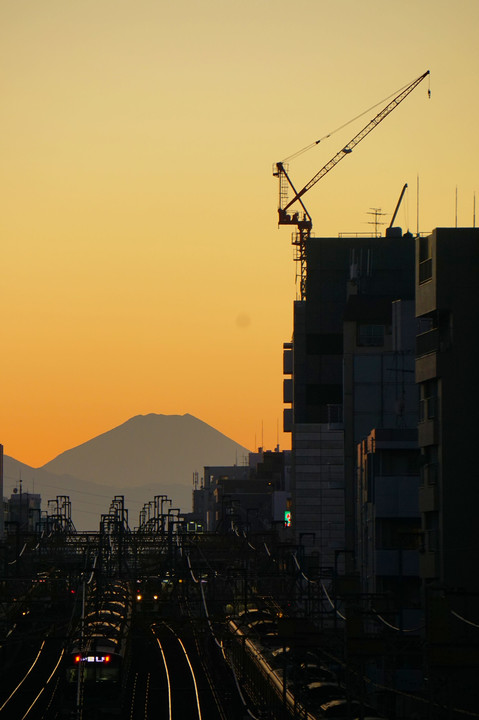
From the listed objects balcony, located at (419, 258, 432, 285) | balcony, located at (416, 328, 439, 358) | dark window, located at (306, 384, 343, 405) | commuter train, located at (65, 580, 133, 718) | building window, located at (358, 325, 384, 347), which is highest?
building window, located at (358, 325, 384, 347)

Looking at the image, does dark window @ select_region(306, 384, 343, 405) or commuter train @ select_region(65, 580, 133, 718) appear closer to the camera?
commuter train @ select_region(65, 580, 133, 718)

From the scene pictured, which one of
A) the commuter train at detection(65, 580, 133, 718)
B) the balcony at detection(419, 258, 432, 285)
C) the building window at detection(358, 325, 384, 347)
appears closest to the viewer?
the commuter train at detection(65, 580, 133, 718)

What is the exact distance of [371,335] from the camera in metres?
83.8

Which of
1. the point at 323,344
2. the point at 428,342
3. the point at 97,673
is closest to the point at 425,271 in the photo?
the point at 428,342

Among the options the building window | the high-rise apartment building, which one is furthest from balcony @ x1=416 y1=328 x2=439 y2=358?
the building window

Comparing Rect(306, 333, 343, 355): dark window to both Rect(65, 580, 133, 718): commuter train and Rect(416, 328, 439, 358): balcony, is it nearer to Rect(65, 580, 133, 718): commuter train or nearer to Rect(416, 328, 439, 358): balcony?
Rect(65, 580, 133, 718): commuter train

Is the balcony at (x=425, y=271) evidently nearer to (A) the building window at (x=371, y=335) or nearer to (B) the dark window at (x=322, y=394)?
(A) the building window at (x=371, y=335)

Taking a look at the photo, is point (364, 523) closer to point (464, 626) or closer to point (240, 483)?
point (464, 626)

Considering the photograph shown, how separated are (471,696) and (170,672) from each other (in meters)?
22.8

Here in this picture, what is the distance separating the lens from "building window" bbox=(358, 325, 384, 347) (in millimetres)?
83812

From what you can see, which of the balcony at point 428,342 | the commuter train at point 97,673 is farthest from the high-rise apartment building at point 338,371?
the balcony at point 428,342

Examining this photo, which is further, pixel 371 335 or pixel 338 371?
pixel 338 371

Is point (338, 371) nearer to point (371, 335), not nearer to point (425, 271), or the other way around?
point (371, 335)

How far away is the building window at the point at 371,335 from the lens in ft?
275
